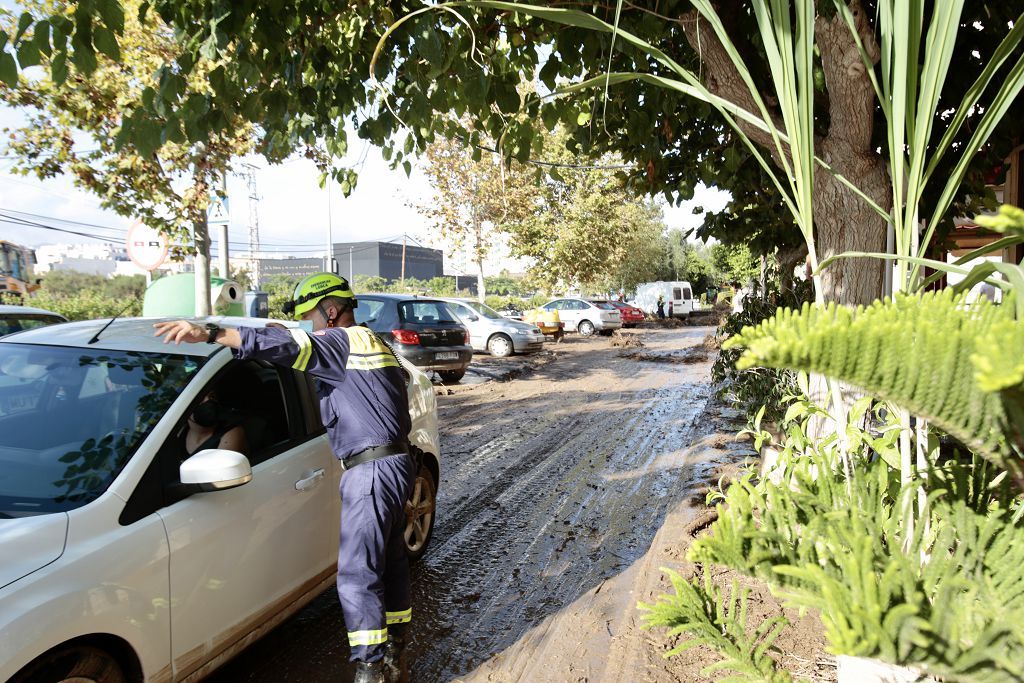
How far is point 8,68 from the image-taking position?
11.0ft

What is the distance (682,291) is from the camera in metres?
42.1

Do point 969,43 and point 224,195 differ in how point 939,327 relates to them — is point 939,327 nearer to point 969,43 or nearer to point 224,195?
point 969,43

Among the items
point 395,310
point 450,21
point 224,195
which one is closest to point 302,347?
point 450,21

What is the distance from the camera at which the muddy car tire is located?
176 inches

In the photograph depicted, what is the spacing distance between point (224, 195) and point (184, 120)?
5.28 m

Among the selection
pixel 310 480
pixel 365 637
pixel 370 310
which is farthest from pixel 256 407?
pixel 370 310

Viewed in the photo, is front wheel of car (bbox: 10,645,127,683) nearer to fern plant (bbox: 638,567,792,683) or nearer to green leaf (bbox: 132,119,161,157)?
fern plant (bbox: 638,567,792,683)

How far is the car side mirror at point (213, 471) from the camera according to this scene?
267cm

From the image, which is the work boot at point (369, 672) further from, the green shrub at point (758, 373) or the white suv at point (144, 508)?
the green shrub at point (758, 373)

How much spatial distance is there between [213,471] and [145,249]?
6.56m

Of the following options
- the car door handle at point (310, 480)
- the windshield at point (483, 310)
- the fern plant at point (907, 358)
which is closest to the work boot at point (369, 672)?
the car door handle at point (310, 480)

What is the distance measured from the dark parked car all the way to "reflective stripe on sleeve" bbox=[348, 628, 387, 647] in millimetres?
9586

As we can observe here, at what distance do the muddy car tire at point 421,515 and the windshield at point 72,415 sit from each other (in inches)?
70.5

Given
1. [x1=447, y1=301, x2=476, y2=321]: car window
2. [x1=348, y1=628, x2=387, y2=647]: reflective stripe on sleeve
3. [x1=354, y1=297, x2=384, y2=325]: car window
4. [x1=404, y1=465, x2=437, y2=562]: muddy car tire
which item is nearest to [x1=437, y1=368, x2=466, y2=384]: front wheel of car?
[x1=354, y1=297, x2=384, y2=325]: car window
